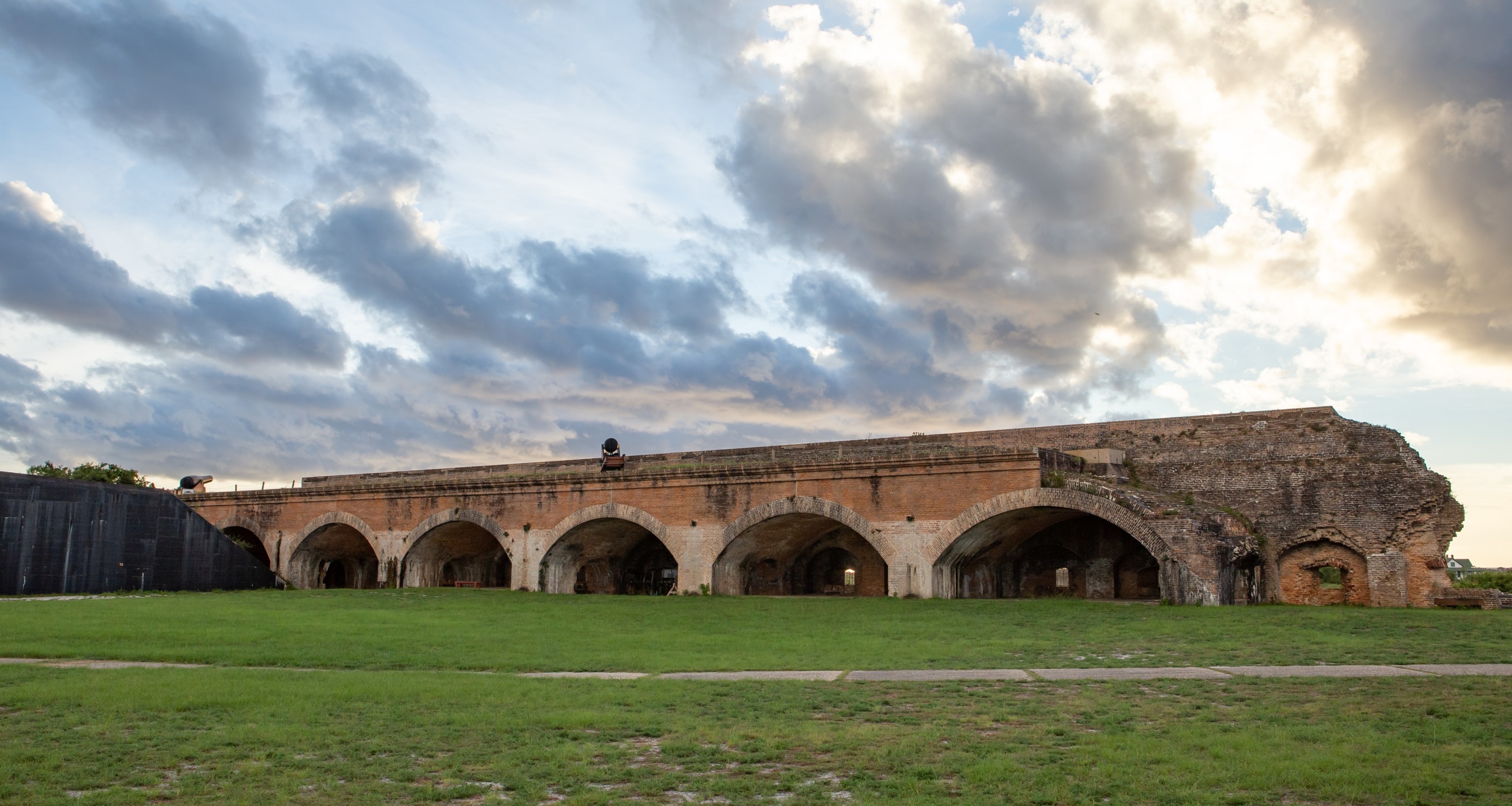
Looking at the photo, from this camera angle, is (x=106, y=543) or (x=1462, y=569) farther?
(x=1462, y=569)

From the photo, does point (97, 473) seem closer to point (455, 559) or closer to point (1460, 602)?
point (455, 559)

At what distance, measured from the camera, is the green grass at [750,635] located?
1235cm

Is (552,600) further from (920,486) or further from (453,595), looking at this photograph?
(920,486)

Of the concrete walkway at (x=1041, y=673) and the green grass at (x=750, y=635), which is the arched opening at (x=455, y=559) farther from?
the concrete walkway at (x=1041, y=673)

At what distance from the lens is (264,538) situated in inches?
1496

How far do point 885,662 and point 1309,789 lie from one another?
22.1 feet

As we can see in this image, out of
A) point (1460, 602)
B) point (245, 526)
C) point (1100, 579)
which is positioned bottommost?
point (1460, 602)

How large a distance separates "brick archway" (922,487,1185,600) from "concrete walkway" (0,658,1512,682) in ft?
34.6

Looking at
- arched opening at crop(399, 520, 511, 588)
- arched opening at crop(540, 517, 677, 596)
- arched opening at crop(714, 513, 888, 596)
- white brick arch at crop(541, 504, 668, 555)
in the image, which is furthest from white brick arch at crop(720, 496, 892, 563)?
arched opening at crop(399, 520, 511, 588)

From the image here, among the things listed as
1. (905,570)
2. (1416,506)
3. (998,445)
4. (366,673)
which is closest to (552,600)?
(905,570)

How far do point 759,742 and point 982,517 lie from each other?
1751cm

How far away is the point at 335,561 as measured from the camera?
39.7 meters

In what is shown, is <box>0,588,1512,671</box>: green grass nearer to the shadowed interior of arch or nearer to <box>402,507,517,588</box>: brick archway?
the shadowed interior of arch

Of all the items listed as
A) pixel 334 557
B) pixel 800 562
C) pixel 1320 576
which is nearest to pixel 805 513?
pixel 800 562
